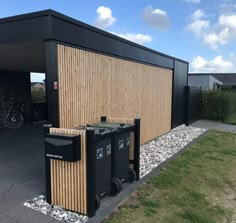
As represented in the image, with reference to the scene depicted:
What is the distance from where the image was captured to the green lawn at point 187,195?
3.25 metres

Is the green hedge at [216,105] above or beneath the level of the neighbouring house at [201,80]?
beneath

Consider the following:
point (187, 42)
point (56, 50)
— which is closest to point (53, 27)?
point (56, 50)

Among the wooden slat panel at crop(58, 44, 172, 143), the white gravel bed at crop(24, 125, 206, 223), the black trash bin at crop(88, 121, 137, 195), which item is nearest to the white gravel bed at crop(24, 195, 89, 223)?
the white gravel bed at crop(24, 125, 206, 223)

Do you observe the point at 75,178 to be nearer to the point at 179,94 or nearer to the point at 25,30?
the point at 25,30

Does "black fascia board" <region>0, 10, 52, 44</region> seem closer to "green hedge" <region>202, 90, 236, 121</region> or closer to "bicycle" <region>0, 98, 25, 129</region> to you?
"bicycle" <region>0, 98, 25, 129</region>

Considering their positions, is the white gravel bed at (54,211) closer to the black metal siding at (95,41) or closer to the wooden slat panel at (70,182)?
the wooden slat panel at (70,182)

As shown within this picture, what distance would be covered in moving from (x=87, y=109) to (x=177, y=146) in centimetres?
352

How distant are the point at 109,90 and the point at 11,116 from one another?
5.54 metres

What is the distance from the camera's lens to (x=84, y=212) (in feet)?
10.4

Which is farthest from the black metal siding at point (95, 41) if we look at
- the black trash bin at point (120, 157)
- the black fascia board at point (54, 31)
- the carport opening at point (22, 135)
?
the black trash bin at point (120, 157)

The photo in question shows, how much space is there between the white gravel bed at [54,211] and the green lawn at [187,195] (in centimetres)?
35

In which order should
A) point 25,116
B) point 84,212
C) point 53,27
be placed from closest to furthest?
point 84,212 → point 53,27 → point 25,116

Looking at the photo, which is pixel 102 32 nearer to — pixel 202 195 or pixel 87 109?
pixel 87 109

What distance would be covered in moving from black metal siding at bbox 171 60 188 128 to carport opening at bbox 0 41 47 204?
15.2ft
